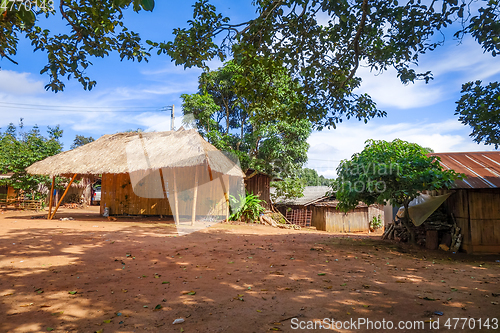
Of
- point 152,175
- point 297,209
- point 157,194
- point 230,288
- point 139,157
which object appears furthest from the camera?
point 297,209

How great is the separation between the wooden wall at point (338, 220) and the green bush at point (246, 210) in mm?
5934

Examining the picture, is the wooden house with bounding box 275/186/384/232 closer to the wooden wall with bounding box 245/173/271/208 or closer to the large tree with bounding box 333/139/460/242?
the wooden wall with bounding box 245/173/271/208

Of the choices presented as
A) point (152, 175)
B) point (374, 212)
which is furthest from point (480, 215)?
point (152, 175)

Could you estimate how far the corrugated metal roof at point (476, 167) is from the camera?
707 cm

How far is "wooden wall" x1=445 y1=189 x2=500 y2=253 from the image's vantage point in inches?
289

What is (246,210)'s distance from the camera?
13734mm

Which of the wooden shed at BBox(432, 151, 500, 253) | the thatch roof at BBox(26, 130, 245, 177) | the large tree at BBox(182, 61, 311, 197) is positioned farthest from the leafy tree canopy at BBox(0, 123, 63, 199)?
the wooden shed at BBox(432, 151, 500, 253)

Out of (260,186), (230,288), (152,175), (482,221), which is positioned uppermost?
(152,175)

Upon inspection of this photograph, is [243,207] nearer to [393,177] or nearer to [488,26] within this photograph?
[393,177]

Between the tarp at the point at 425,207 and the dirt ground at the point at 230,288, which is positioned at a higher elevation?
the tarp at the point at 425,207

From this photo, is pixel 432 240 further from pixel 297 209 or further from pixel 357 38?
pixel 297 209

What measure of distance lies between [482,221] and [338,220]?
1070 cm

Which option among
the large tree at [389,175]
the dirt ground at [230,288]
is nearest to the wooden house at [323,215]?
the large tree at [389,175]

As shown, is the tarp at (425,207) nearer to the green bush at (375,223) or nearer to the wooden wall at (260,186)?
the wooden wall at (260,186)
